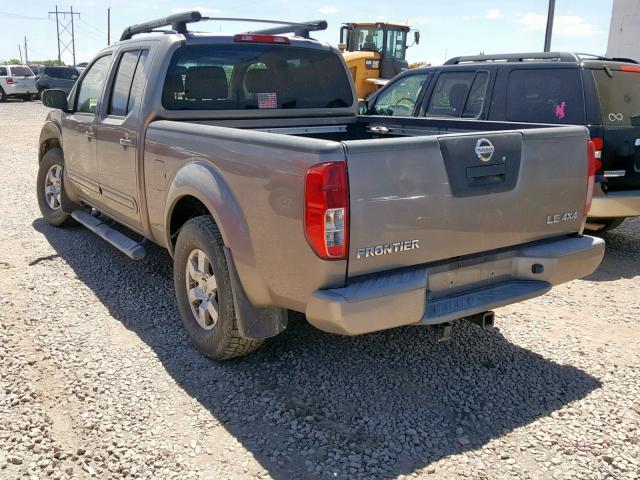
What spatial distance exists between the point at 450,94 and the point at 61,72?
29632mm

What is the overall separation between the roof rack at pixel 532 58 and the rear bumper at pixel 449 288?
10.7ft

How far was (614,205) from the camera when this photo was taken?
5.83 metres

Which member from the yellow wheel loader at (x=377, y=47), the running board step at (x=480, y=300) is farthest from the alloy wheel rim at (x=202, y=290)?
the yellow wheel loader at (x=377, y=47)

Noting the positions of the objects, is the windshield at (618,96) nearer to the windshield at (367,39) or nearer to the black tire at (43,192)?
the black tire at (43,192)

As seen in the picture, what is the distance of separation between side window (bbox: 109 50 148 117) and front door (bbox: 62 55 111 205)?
28 cm

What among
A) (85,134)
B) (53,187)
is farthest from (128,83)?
(53,187)

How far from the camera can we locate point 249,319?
338 centimetres

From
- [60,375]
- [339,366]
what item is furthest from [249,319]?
[60,375]

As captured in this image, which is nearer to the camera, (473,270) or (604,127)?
(473,270)

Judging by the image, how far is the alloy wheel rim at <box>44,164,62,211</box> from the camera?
6672 mm

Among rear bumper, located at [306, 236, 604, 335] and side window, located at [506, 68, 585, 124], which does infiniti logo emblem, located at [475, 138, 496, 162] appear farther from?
side window, located at [506, 68, 585, 124]

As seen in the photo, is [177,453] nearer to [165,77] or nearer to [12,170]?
[165,77]

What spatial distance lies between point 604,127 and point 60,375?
5.12 meters

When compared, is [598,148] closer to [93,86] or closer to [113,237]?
[113,237]
